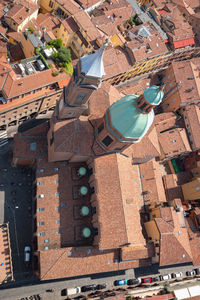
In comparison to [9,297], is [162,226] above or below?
above

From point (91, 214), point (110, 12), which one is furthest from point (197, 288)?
point (110, 12)

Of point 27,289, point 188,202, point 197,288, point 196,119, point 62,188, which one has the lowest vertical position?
point 197,288

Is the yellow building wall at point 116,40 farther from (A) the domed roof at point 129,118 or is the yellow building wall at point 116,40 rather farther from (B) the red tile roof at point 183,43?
(A) the domed roof at point 129,118

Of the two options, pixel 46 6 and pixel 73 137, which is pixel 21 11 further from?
pixel 73 137

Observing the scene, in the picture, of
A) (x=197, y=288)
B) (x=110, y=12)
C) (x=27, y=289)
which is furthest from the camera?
(x=110, y=12)

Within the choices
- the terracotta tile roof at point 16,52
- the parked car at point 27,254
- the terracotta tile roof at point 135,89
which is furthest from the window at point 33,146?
the terracotta tile roof at point 135,89

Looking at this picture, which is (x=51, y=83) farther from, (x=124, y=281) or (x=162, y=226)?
(x=124, y=281)

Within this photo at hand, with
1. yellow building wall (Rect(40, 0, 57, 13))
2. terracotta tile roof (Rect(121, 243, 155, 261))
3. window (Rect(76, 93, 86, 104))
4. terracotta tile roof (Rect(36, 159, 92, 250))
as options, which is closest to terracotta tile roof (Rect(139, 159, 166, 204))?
terracotta tile roof (Rect(121, 243, 155, 261))

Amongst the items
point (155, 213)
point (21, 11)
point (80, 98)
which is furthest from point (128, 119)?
point (21, 11)
